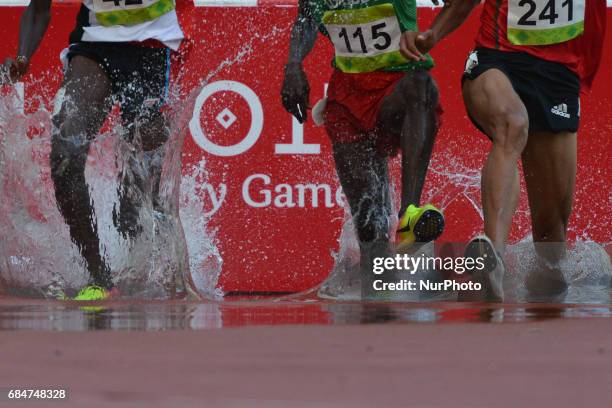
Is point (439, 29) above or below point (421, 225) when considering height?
above

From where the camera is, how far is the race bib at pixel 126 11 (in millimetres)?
5801

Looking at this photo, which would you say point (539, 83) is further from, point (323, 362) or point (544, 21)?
point (323, 362)

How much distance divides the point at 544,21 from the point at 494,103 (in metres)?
0.48

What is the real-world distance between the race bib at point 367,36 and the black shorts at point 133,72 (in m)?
0.76

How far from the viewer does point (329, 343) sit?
3137 millimetres

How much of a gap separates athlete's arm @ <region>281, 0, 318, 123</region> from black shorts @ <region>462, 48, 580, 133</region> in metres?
0.81

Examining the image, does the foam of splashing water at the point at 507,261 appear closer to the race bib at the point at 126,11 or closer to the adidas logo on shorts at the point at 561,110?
the adidas logo on shorts at the point at 561,110

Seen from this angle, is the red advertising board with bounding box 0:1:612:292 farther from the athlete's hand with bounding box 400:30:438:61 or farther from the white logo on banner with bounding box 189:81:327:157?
the athlete's hand with bounding box 400:30:438:61

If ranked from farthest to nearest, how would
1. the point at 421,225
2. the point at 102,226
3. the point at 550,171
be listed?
the point at 102,226 < the point at 550,171 < the point at 421,225

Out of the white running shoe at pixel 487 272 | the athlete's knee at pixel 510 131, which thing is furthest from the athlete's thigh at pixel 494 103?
the white running shoe at pixel 487 272

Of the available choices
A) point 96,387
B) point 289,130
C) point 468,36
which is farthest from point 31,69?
point 96,387

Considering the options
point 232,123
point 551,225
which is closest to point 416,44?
point 551,225

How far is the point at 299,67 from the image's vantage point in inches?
232

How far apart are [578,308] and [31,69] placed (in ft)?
10.8
